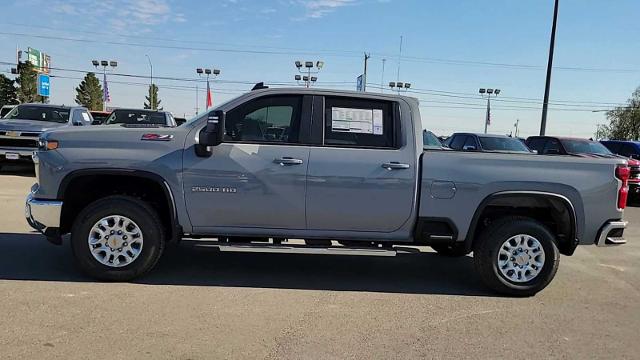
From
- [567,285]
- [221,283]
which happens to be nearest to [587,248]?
[567,285]

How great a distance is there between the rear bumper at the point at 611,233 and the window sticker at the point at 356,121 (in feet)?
8.18

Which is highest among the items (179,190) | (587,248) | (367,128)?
(367,128)

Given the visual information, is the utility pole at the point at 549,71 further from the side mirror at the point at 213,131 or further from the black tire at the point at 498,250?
the side mirror at the point at 213,131

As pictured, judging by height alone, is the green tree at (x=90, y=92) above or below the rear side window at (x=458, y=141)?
above

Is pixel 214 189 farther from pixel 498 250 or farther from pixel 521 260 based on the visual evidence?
pixel 521 260

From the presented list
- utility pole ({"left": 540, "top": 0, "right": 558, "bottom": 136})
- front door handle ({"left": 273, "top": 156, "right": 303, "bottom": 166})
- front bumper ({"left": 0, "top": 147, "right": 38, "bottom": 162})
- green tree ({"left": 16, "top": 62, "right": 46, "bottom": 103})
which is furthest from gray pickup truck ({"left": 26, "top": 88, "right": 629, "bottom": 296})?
green tree ({"left": 16, "top": 62, "right": 46, "bottom": 103})

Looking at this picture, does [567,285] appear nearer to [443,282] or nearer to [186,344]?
[443,282]

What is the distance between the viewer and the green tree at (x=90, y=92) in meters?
77.1

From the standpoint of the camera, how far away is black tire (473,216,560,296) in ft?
18.4

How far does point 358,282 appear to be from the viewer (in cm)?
596

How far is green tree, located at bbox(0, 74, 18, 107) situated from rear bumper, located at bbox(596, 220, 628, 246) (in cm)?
7063

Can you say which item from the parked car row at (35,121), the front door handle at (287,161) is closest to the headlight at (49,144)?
the front door handle at (287,161)

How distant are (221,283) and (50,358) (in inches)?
81.8

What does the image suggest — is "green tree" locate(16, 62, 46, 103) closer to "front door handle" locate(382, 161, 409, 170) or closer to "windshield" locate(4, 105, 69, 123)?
"windshield" locate(4, 105, 69, 123)
